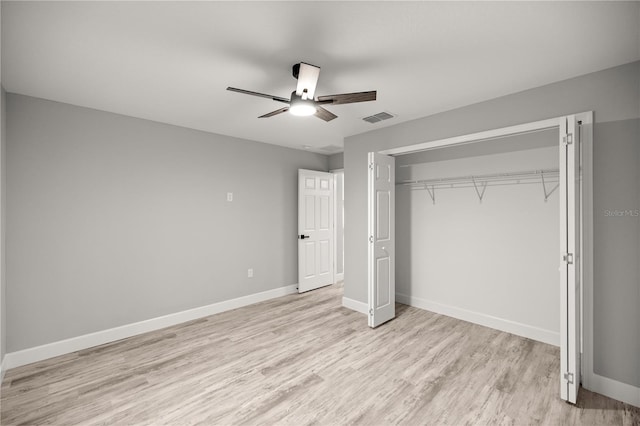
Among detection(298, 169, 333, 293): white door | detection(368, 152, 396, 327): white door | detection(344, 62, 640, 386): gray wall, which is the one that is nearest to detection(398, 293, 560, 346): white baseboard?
detection(368, 152, 396, 327): white door

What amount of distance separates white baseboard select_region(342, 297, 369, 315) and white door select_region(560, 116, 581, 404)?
233 cm

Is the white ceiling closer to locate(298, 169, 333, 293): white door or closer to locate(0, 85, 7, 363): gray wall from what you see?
locate(0, 85, 7, 363): gray wall

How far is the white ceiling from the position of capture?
1.70 meters

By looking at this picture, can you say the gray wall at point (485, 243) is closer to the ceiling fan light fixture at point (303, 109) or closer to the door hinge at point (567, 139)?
the door hinge at point (567, 139)

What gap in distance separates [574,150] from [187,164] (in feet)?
13.7

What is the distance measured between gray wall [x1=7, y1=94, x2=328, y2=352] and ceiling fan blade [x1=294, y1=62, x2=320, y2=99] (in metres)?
2.47

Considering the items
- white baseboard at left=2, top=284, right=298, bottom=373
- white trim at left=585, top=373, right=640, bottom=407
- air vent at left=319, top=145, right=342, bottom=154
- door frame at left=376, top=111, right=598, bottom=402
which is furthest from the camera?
air vent at left=319, top=145, right=342, bottom=154

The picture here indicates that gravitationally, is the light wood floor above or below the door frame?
below

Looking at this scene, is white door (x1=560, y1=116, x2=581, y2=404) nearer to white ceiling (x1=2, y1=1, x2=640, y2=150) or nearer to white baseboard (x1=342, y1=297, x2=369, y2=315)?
white ceiling (x1=2, y1=1, x2=640, y2=150)

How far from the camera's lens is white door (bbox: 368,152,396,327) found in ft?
11.9

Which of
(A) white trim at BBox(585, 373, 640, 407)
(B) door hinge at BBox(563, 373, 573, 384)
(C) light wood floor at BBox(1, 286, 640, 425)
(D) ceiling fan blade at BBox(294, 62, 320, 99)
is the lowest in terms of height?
(C) light wood floor at BBox(1, 286, 640, 425)

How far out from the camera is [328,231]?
226 inches

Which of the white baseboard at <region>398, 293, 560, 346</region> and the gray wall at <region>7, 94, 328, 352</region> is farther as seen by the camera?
the white baseboard at <region>398, 293, 560, 346</region>

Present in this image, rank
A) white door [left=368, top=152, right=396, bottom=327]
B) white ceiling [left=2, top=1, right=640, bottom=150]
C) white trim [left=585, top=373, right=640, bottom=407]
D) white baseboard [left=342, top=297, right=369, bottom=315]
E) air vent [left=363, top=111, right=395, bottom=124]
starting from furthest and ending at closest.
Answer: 1. white baseboard [left=342, top=297, right=369, bottom=315]
2. white door [left=368, top=152, right=396, bottom=327]
3. air vent [left=363, top=111, right=395, bottom=124]
4. white trim [left=585, top=373, right=640, bottom=407]
5. white ceiling [left=2, top=1, right=640, bottom=150]
